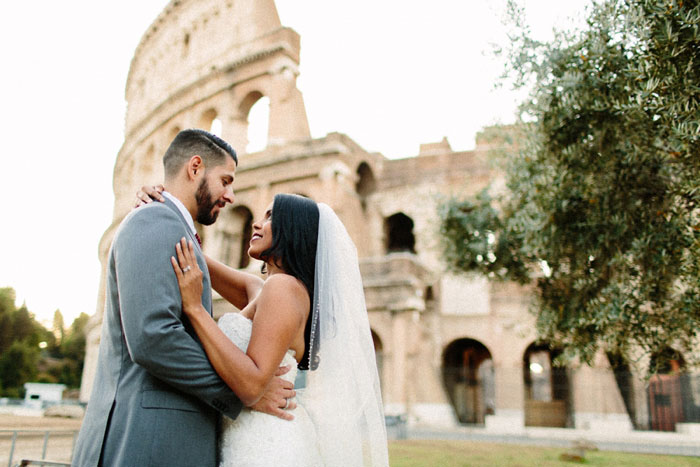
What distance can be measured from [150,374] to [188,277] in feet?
1.18

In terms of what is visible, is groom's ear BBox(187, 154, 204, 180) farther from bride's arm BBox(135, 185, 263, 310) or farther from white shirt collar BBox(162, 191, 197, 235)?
bride's arm BBox(135, 185, 263, 310)

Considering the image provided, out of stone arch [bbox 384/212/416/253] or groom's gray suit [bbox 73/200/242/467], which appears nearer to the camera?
groom's gray suit [bbox 73/200/242/467]

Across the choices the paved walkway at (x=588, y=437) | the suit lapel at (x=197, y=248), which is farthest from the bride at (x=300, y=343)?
the paved walkway at (x=588, y=437)

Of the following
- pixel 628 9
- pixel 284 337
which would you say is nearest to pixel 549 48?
pixel 628 9

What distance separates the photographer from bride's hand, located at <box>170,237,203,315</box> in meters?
2.03

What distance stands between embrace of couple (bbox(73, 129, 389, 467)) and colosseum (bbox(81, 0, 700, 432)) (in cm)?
994

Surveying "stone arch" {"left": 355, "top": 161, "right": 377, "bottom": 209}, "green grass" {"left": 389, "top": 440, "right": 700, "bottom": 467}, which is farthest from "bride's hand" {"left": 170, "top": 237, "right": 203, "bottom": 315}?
"stone arch" {"left": 355, "top": 161, "right": 377, "bottom": 209}

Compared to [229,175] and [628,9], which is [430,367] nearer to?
[628,9]

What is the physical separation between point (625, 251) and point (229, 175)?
6.25 m

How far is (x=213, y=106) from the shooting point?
24062mm

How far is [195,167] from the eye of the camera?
95.6 inches

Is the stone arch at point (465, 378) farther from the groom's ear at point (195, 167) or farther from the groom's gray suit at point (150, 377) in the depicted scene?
the groom's gray suit at point (150, 377)

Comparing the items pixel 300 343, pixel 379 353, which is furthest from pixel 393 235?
pixel 300 343

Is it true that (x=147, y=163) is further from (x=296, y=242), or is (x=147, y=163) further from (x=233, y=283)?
(x=296, y=242)
